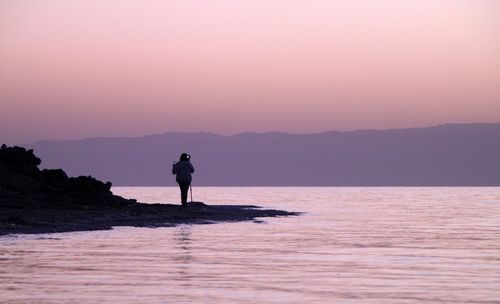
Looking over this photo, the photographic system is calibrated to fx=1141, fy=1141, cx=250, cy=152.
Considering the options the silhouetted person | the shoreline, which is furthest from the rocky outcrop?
the silhouetted person

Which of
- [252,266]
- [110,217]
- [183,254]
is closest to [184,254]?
[183,254]

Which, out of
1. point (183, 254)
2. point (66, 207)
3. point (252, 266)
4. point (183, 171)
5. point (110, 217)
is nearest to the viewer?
point (252, 266)

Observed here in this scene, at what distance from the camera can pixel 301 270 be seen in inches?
799

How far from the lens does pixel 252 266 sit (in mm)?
21078

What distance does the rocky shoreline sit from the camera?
A: 32875mm

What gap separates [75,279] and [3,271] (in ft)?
5.47

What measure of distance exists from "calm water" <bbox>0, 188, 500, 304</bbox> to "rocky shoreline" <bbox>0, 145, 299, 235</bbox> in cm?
180

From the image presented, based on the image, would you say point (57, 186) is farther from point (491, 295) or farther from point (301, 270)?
point (491, 295)

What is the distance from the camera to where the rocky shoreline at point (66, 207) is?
32.9 meters

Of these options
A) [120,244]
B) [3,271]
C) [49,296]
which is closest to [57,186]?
[120,244]

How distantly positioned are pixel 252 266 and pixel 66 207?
1860cm

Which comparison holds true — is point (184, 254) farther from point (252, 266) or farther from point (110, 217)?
point (110, 217)

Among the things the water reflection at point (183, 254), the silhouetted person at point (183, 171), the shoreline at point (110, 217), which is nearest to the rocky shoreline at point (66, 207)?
the shoreline at point (110, 217)

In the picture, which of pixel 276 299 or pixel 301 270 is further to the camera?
pixel 301 270
